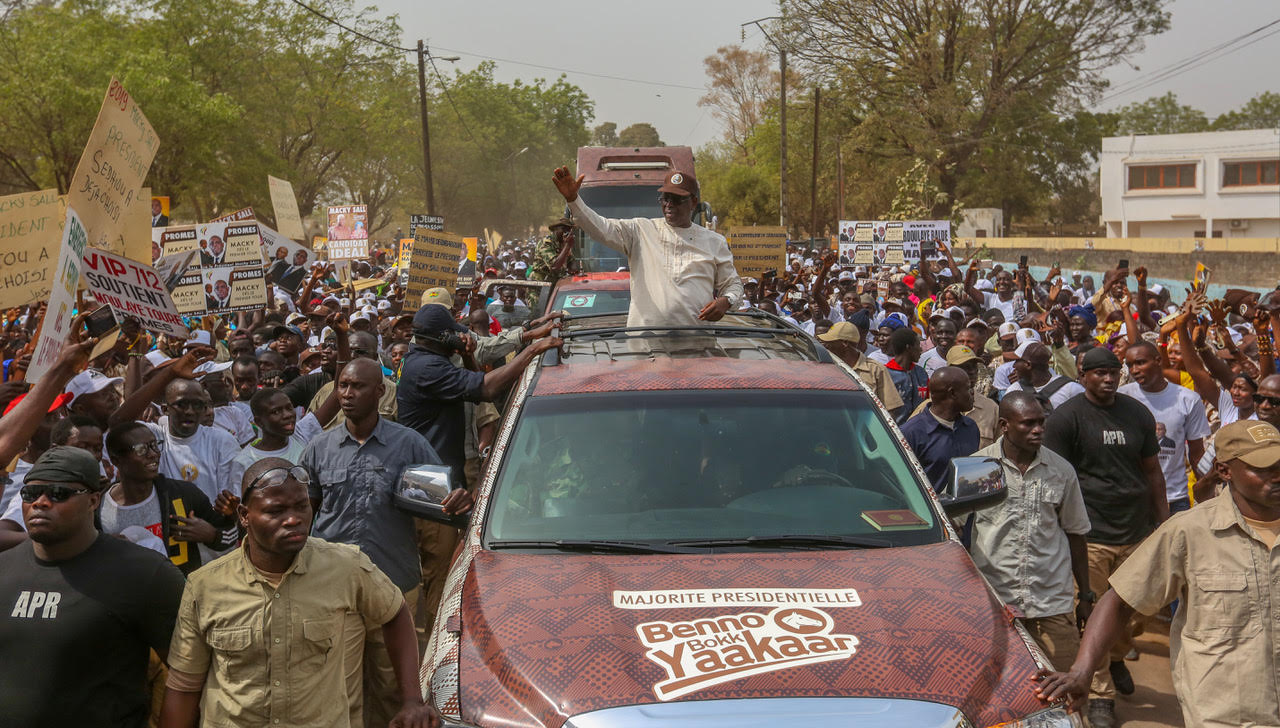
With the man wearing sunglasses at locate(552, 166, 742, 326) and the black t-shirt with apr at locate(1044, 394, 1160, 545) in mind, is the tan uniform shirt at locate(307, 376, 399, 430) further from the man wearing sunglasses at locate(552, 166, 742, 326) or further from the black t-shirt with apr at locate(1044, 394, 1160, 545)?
the black t-shirt with apr at locate(1044, 394, 1160, 545)

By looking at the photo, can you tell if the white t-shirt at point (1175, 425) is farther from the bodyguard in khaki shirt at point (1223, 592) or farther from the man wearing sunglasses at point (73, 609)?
the man wearing sunglasses at point (73, 609)

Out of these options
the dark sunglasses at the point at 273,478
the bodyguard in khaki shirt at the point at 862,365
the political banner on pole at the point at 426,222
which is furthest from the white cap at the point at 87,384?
the political banner on pole at the point at 426,222

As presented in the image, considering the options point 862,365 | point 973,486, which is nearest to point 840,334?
point 862,365

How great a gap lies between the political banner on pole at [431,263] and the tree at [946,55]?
3395 centimetres

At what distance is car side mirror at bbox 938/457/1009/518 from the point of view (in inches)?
167

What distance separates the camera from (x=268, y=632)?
331 cm

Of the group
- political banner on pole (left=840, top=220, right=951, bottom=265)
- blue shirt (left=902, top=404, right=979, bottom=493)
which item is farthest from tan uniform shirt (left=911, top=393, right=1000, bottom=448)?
political banner on pole (left=840, top=220, right=951, bottom=265)

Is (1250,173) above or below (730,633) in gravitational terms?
above

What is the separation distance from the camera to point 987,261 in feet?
109

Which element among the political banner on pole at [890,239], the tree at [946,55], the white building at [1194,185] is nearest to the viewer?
the political banner on pole at [890,239]

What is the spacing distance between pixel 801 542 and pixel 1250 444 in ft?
4.53

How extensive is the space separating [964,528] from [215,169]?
3151 cm

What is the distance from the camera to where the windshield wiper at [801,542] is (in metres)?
3.89

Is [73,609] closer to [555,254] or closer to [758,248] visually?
[555,254]
